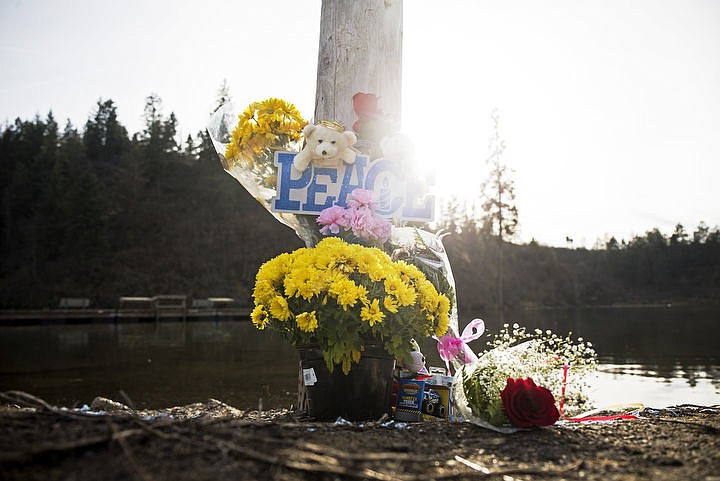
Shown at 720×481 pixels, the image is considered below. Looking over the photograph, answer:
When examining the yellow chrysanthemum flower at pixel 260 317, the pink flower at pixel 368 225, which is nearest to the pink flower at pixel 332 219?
the pink flower at pixel 368 225

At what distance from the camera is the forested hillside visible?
131ft

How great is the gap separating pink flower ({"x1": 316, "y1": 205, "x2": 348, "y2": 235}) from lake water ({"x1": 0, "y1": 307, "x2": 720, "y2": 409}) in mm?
2259

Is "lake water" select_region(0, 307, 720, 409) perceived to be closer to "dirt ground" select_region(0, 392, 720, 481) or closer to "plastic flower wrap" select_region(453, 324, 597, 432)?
"plastic flower wrap" select_region(453, 324, 597, 432)

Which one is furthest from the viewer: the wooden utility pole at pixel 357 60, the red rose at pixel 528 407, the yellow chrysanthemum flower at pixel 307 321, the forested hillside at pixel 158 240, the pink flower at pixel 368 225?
the forested hillside at pixel 158 240

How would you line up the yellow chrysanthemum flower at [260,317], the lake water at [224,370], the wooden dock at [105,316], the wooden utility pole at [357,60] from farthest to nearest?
the wooden dock at [105,316]
the lake water at [224,370]
the wooden utility pole at [357,60]
the yellow chrysanthemum flower at [260,317]

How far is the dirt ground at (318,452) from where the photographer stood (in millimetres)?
1418

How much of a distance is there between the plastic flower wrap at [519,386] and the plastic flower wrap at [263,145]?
1.42 metres

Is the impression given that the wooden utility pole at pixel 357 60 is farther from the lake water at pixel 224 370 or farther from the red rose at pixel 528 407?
the lake water at pixel 224 370

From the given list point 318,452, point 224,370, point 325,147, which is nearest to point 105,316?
point 224,370

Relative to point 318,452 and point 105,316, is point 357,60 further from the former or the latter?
point 105,316

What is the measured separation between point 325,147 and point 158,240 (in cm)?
4619

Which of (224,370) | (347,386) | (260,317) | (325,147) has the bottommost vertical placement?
(224,370)

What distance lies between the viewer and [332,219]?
3180 mm

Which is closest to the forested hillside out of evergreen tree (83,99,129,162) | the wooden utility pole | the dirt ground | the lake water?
evergreen tree (83,99,129,162)
